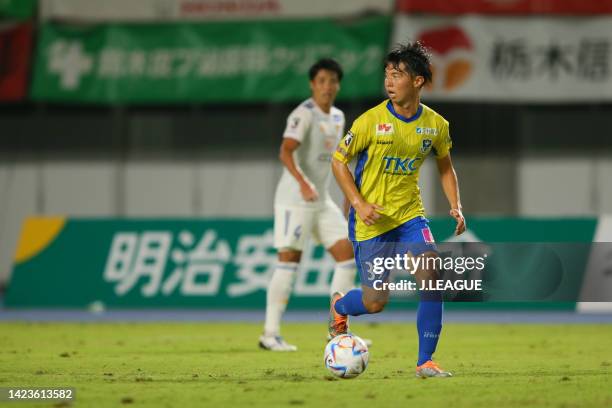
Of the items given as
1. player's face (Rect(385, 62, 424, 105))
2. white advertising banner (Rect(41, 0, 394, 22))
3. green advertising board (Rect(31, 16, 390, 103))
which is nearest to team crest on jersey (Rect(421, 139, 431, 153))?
player's face (Rect(385, 62, 424, 105))

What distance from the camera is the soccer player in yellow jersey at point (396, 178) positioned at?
27.8 feet

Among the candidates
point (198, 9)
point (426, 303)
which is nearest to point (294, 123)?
point (426, 303)

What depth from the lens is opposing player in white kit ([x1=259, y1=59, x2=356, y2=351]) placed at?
37.6 ft

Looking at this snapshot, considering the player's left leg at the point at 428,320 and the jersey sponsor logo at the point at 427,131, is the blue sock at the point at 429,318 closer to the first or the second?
the player's left leg at the point at 428,320

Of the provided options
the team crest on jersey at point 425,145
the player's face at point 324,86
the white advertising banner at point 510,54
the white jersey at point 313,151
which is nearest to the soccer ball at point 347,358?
the team crest on jersey at point 425,145

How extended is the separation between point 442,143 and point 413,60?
65 cm

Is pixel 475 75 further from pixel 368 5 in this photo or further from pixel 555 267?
pixel 555 267

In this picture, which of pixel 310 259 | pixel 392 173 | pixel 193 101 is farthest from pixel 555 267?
pixel 193 101

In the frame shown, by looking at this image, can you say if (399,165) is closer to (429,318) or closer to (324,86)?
(429,318)

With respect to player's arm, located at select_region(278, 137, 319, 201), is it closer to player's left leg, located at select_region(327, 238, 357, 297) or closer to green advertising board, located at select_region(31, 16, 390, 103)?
player's left leg, located at select_region(327, 238, 357, 297)

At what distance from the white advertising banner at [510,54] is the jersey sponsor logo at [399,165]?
13540mm

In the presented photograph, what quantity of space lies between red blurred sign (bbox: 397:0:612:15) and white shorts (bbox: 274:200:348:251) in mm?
11071

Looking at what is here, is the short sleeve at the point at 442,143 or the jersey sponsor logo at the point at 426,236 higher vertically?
the short sleeve at the point at 442,143

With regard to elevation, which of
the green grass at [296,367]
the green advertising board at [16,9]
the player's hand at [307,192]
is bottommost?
the green grass at [296,367]
